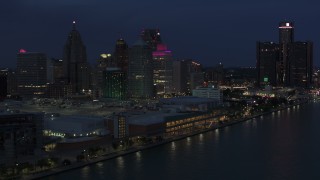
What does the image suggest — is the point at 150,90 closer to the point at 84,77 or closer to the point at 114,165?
the point at 84,77

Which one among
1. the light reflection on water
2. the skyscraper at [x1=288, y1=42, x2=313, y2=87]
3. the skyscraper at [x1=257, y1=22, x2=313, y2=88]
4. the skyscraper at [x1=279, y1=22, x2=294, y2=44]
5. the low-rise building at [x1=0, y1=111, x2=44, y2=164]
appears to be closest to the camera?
the light reflection on water

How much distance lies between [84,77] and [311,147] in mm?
22980

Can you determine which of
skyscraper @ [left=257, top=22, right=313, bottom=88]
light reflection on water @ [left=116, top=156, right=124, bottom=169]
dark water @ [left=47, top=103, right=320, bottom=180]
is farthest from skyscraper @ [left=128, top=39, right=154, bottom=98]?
light reflection on water @ [left=116, top=156, right=124, bottom=169]

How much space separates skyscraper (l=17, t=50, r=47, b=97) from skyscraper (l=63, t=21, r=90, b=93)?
3083 mm

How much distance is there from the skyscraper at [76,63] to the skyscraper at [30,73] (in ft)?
10.1

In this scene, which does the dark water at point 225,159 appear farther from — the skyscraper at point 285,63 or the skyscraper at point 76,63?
the skyscraper at point 285,63

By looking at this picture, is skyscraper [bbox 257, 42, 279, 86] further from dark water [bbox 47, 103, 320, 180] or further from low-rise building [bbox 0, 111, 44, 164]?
low-rise building [bbox 0, 111, 44, 164]

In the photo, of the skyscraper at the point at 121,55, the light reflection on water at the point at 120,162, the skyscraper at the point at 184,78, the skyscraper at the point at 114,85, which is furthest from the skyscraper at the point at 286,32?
the light reflection on water at the point at 120,162

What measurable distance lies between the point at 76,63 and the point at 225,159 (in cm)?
2404

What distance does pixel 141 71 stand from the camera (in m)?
25.6

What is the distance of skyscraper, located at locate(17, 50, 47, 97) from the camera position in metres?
28.0

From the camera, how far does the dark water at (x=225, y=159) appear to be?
8.45 metres

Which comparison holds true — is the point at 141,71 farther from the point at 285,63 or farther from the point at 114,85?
the point at 285,63

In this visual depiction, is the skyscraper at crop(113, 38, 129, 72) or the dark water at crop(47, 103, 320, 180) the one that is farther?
the skyscraper at crop(113, 38, 129, 72)
